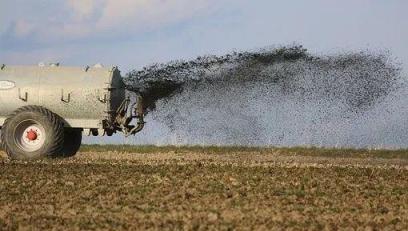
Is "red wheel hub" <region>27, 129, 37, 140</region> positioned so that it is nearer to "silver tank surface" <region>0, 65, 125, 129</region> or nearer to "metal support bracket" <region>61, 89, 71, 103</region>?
"silver tank surface" <region>0, 65, 125, 129</region>

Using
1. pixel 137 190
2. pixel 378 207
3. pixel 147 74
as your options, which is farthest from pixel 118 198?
pixel 147 74

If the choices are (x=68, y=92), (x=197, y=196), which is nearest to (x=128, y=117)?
(x=68, y=92)

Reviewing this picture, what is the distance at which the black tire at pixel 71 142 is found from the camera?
28.9 m

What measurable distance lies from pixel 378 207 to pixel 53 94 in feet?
47.3

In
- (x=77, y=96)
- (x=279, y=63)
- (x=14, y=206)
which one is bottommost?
(x=14, y=206)

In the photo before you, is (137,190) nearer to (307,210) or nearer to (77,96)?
(307,210)

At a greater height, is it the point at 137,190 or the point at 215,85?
the point at 215,85

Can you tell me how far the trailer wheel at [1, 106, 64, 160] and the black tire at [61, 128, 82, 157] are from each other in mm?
2106

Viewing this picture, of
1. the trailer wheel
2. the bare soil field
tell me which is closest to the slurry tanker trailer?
the trailer wheel

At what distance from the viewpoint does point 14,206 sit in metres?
15.0

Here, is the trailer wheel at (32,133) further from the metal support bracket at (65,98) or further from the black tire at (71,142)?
the black tire at (71,142)

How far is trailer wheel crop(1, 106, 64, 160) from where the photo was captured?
2608cm

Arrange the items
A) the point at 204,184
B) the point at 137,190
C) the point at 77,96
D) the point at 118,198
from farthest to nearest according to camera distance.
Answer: the point at 77,96 → the point at 204,184 → the point at 137,190 → the point at 118,198

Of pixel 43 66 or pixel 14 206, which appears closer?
pixel 14 206
